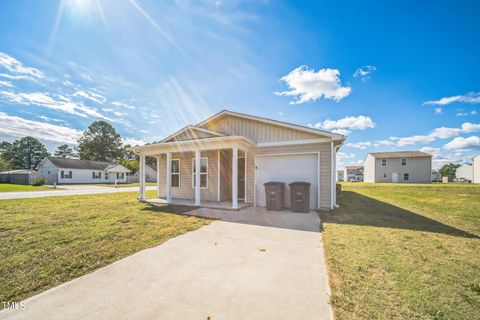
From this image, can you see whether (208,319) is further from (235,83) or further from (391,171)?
(391,171)

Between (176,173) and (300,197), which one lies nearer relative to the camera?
(300,197)

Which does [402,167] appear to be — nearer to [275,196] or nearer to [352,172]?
[352,172]

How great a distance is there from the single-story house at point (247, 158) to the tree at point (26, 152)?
2988 inches

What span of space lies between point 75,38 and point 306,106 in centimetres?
1142

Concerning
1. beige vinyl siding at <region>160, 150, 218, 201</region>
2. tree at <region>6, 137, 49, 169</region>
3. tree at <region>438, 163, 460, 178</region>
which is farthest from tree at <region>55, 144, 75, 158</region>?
tree at <region>438, 163, 460, 178</region>

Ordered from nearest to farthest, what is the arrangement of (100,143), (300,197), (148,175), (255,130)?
1. (300,197)
2. (255,130)
3. (148,175)
4. (100,143)

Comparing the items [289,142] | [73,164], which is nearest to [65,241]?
[289,142]

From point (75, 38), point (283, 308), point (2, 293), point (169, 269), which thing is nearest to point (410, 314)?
point (283, 308)

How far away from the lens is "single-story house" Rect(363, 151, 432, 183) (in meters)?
31.1

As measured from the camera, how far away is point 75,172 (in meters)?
29.9

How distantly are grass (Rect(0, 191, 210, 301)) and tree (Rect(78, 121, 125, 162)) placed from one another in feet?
166

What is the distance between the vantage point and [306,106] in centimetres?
1166

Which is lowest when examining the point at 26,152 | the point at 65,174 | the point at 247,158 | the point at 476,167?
the point at 65,174

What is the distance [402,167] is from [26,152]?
323 ft
